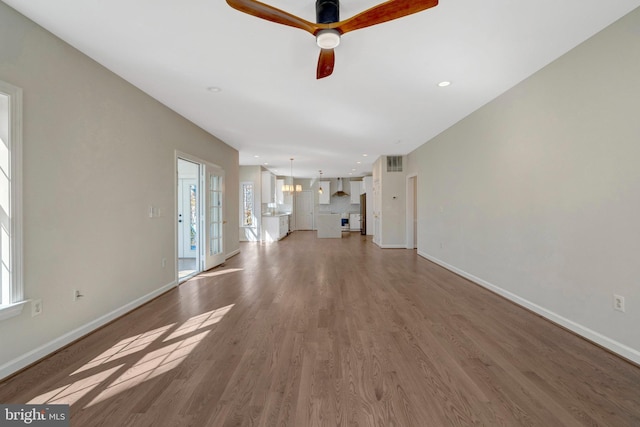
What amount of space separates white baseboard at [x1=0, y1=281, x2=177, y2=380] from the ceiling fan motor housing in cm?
330

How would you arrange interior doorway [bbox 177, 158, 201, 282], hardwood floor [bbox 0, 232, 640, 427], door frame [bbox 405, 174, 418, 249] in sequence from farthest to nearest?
door frame [bbox 405, 174, 418, 249] → interior doorway [bbox 177, 158, 201, 282] → hardwood floor [bbox 0, 232, 640, 427]

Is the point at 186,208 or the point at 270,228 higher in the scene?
the point at 186,208

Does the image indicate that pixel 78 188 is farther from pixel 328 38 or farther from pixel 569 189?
pixel 569 189

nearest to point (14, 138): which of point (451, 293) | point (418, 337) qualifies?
point (418, 337)

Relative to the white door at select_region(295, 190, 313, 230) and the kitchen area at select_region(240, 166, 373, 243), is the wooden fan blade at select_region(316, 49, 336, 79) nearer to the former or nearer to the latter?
the kitchen area at select_region(240, 166, 373, 243)

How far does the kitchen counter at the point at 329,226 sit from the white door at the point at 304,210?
3.52m

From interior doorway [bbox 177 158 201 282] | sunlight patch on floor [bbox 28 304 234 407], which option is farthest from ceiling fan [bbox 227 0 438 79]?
interior doorway [bbox 177 158 201 282]

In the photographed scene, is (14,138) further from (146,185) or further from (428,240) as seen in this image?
(428,240)

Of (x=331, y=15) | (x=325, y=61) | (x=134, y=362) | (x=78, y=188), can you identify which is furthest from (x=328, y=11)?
(x=134, y=362)

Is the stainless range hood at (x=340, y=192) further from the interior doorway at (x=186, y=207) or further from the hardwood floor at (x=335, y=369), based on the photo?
the hardwood floor at (x=335, y=369)

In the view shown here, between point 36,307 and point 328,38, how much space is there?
3051 millimetres

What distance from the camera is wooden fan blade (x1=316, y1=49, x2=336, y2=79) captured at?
7.34 feet

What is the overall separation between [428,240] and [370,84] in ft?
13.6

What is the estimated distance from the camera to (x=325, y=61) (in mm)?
2332
